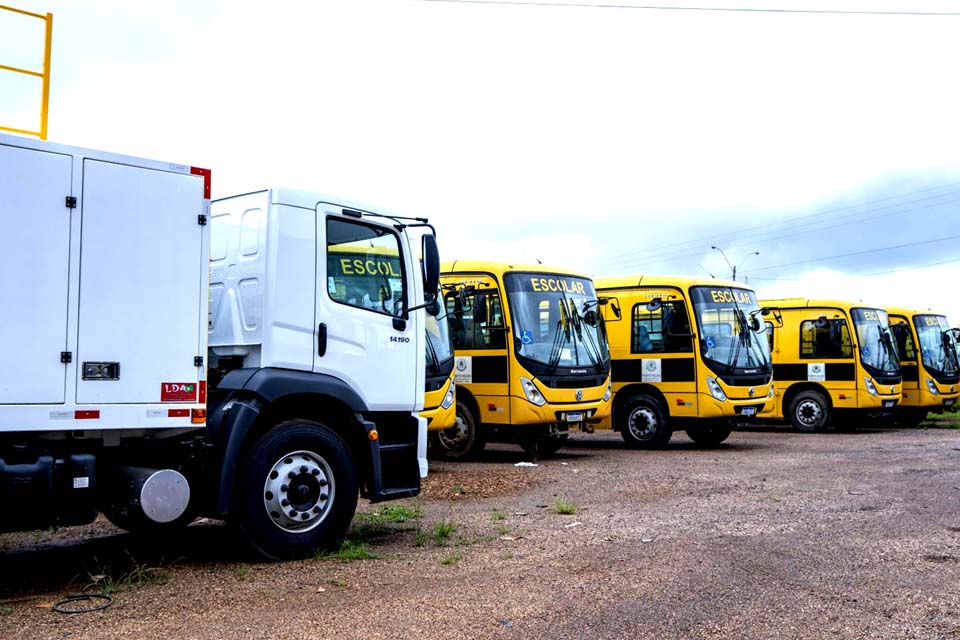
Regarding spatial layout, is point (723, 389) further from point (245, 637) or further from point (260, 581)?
point (245, 637)

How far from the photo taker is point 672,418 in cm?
1769

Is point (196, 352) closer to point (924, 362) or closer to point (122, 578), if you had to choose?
point (122, 578)

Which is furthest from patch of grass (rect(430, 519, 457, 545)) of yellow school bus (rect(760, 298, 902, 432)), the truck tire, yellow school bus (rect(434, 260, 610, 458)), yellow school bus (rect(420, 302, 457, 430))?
yellow school bus (rect(760, 298, 902, 432))

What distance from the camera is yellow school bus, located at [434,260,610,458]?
15.1 m

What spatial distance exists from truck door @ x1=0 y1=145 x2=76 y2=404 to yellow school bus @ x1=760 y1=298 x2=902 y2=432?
1735 centimetres

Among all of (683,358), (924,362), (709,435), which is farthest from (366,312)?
(924,362)

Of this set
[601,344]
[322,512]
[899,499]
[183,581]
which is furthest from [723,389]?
[183,581]

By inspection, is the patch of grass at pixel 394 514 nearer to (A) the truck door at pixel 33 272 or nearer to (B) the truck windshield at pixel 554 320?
(A) the truck door at pixel 33 272

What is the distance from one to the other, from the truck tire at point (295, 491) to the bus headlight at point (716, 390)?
10676mm

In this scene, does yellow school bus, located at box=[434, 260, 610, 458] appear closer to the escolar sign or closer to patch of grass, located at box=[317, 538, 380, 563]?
the escolar sign

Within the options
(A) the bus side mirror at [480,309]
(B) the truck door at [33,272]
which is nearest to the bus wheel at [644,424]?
(A) the bus side mirror at [480,309]

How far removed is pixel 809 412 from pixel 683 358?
602 cm

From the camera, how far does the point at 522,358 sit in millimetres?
15047

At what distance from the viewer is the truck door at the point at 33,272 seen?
5992 mm
